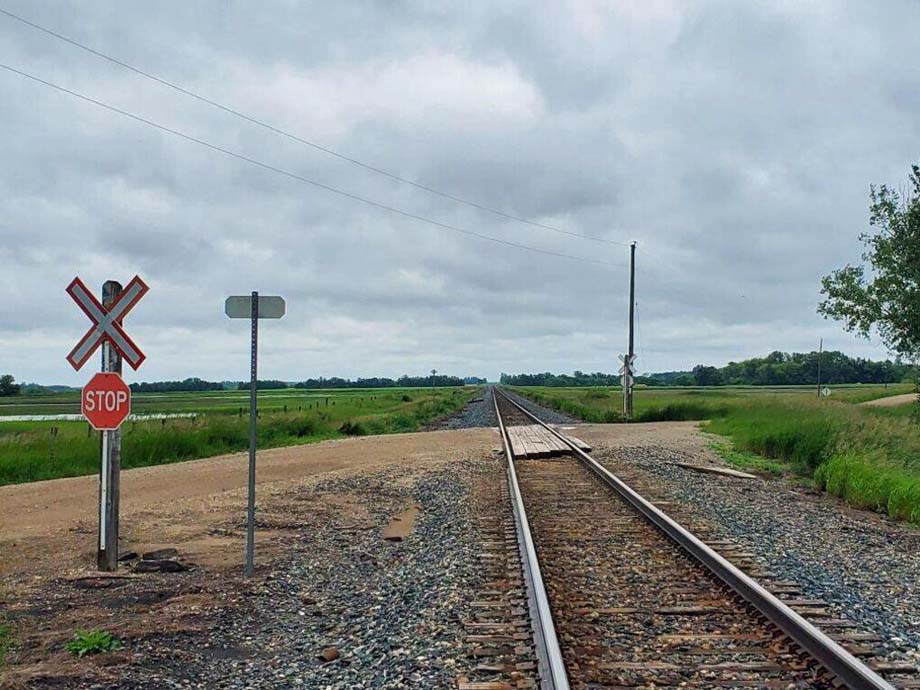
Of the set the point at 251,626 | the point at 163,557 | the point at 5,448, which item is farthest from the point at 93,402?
the point at 5,448

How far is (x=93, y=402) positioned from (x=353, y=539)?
3575 millimetres

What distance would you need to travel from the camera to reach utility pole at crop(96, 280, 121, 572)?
314 inches

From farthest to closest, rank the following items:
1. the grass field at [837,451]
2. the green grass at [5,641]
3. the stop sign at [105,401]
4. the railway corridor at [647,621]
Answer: the grass field at [837,451] < the stop sign at [105,401] < the green grass at [5,641] < the railway corridor at [647,621]

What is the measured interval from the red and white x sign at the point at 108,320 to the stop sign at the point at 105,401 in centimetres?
21

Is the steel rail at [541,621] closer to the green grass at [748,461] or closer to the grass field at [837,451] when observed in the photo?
the grass field at [837,451]

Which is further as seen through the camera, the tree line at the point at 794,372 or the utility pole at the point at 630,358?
the tree line at the point at 794,372

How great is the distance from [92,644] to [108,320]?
3244mm

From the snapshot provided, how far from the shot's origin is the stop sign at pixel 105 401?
7750 millimetres

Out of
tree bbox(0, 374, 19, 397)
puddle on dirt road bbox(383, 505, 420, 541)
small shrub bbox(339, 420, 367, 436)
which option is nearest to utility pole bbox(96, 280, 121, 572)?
puddle on dirt road bbox(383, 505, 420, 541)

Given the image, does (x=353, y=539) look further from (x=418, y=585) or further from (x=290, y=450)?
(x=290, y=450)

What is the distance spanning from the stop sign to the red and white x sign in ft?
0.69

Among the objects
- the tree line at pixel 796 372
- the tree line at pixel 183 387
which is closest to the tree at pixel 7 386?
the tree line at pixel 183 387

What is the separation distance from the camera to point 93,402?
25.5 ft

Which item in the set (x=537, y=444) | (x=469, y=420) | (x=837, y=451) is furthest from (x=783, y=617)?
(x=469, y=420)
